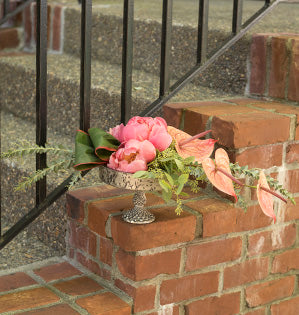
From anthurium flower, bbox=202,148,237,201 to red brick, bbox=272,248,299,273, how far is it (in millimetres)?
503

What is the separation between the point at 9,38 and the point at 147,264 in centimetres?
176

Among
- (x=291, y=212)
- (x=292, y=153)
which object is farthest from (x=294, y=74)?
(x=291, y=212)

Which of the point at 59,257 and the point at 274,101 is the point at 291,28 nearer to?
the point at 274,101

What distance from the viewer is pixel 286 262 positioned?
1676 millimetres

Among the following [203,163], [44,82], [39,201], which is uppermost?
[44,82]

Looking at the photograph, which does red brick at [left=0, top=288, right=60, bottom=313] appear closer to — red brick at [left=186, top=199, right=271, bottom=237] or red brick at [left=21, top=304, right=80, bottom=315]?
red brick at [left=21, top=304, right=80, bottom=315]

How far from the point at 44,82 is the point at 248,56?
662mm

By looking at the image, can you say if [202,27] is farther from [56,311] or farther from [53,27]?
[53,27]

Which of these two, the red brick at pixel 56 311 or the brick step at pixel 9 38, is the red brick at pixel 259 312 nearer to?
the red brick at pixel 56 311

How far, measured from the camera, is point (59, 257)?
5.33 feet

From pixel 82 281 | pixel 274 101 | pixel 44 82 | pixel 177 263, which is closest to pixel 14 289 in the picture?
pixel 82 281

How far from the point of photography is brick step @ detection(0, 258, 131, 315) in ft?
4.42

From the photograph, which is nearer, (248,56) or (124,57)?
(124,57)

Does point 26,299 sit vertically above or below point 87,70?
below
